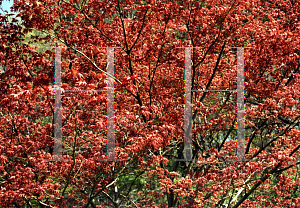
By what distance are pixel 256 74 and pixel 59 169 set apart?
531cm

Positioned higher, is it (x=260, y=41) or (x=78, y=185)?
(x=260, y=41)

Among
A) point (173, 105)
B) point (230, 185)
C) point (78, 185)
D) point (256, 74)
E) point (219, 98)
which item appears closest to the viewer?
point (230, 185)

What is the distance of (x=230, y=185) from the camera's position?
587 centimetres

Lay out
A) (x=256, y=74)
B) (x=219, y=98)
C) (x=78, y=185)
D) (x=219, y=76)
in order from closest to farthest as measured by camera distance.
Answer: (x=256, y=74), (x=78, y=185), (x=219, y=76), (x=219, y=98)

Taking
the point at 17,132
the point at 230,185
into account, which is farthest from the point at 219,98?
the point at 17,132

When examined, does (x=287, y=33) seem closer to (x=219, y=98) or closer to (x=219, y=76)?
(x=219, y=76)

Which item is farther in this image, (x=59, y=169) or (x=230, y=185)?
(x=59, y=169)

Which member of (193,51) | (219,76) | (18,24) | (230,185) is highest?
(18,24)

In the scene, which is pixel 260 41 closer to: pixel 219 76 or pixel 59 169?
pixel 219 76

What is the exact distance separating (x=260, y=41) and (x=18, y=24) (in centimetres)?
592

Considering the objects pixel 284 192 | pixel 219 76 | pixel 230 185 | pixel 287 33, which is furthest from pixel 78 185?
pixel 287 33

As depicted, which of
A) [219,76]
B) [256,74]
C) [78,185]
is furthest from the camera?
[219,76]

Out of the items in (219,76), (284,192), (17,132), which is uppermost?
(219,76)

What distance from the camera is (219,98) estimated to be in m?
10.2
